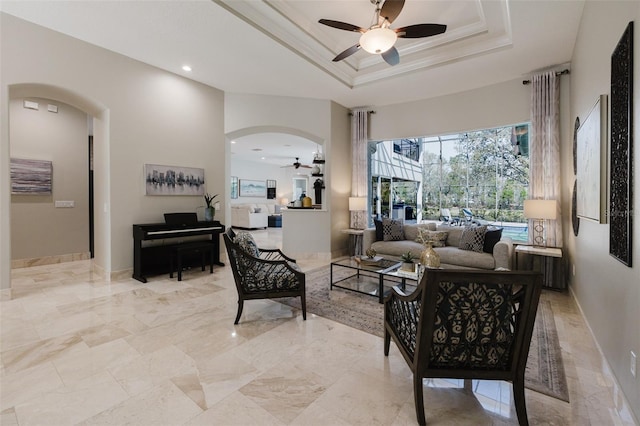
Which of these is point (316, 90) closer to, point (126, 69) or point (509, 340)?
point (126, 69)

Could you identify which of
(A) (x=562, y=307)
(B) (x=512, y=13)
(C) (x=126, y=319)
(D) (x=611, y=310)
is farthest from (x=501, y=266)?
(C) (x=126, y=319)

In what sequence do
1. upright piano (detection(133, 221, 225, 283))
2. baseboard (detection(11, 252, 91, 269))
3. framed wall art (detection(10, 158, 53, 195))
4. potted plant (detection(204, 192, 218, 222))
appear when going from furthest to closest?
1. potted plant (detection(204, 192, 218, 222))
2. baseboard (detection(11, 252, 91, 269))
3. framed wall art (detection(10, 158, 53, 195))
4. upright piano (detection(133, 221, 225, 283))

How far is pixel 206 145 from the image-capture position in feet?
17.3

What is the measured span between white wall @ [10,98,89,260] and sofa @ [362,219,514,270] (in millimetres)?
5787

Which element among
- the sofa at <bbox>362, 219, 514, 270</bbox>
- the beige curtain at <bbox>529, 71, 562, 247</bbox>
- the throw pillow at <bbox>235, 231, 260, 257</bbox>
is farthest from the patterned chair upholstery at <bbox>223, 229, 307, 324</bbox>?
the beige curtain at <bbox>529, 71, 562, 247</bbox>

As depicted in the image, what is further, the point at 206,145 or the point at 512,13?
the point at 206,145

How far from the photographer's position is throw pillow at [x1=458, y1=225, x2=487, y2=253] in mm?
4414

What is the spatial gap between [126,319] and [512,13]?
17.3 ft

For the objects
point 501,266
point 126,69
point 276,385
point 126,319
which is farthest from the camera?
point 126,69

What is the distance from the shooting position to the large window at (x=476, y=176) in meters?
6.59

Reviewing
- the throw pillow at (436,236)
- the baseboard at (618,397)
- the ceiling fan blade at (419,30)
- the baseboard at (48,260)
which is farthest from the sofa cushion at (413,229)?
the baseboard at (48,260)

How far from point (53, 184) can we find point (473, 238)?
7.57 m

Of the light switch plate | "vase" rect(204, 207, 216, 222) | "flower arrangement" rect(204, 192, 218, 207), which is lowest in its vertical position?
"vase" rect(204, 207, 216, 222)

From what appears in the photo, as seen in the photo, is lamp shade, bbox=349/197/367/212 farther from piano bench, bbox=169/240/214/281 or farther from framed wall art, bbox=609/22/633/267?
framed wall art, bbox=609/22/633/267
